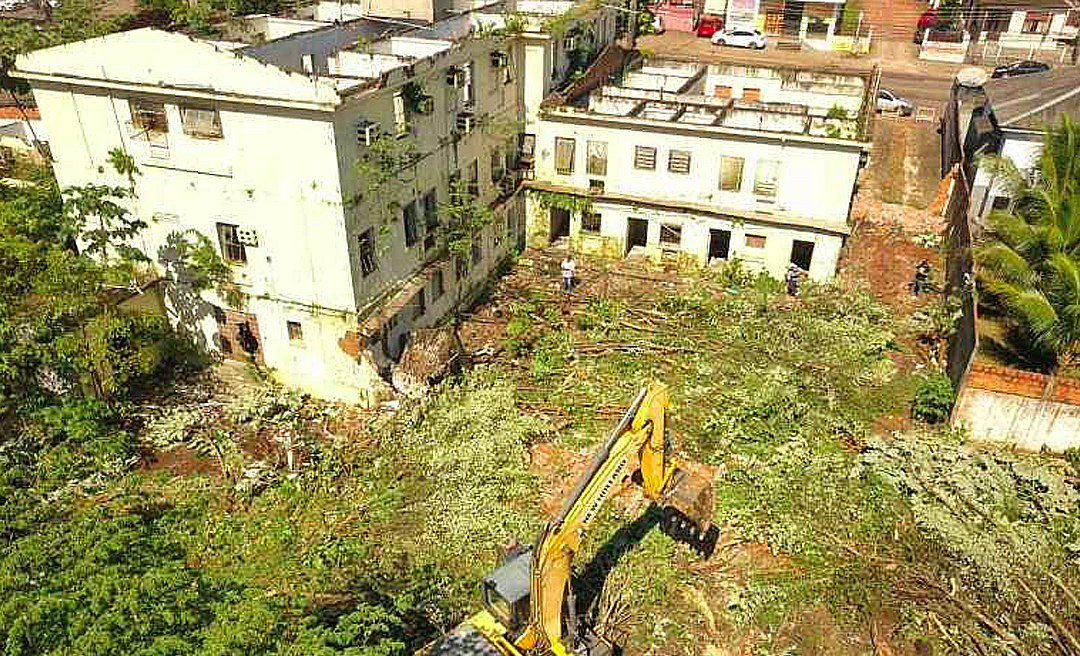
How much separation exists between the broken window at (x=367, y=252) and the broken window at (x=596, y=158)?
11.7 metres

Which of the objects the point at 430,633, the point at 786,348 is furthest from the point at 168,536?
the point at 786,348

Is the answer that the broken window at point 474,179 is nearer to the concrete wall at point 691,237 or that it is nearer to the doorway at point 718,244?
the concrete wall at point 691,237

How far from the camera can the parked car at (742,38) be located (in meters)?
58.1

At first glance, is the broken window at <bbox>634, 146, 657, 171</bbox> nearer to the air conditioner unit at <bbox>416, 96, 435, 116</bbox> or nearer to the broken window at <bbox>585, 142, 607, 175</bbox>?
the broken window at <bbox>585, 142, 607, 175</bbox>

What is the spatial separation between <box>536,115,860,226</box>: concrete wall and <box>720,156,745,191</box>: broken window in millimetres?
157

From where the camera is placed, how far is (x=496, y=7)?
3006 centimetres

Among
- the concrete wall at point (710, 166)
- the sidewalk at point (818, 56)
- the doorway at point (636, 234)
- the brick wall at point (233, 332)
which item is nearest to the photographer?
the brick wall at point (233, 332)

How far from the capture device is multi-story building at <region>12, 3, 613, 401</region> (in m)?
19.8

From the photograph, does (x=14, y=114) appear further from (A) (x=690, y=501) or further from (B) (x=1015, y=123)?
(B) (x=1015, y=123)

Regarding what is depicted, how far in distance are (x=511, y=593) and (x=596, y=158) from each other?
21225mm

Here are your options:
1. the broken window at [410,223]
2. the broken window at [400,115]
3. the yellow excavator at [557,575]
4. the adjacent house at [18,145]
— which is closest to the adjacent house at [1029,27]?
the broken window at [410,223]

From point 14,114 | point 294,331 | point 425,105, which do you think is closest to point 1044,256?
point 425,105

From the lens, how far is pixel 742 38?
58312mm

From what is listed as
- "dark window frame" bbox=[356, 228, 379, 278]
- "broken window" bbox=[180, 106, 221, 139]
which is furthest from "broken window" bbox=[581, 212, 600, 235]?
"broken window" bbox=[180, 106, 221, 139]
